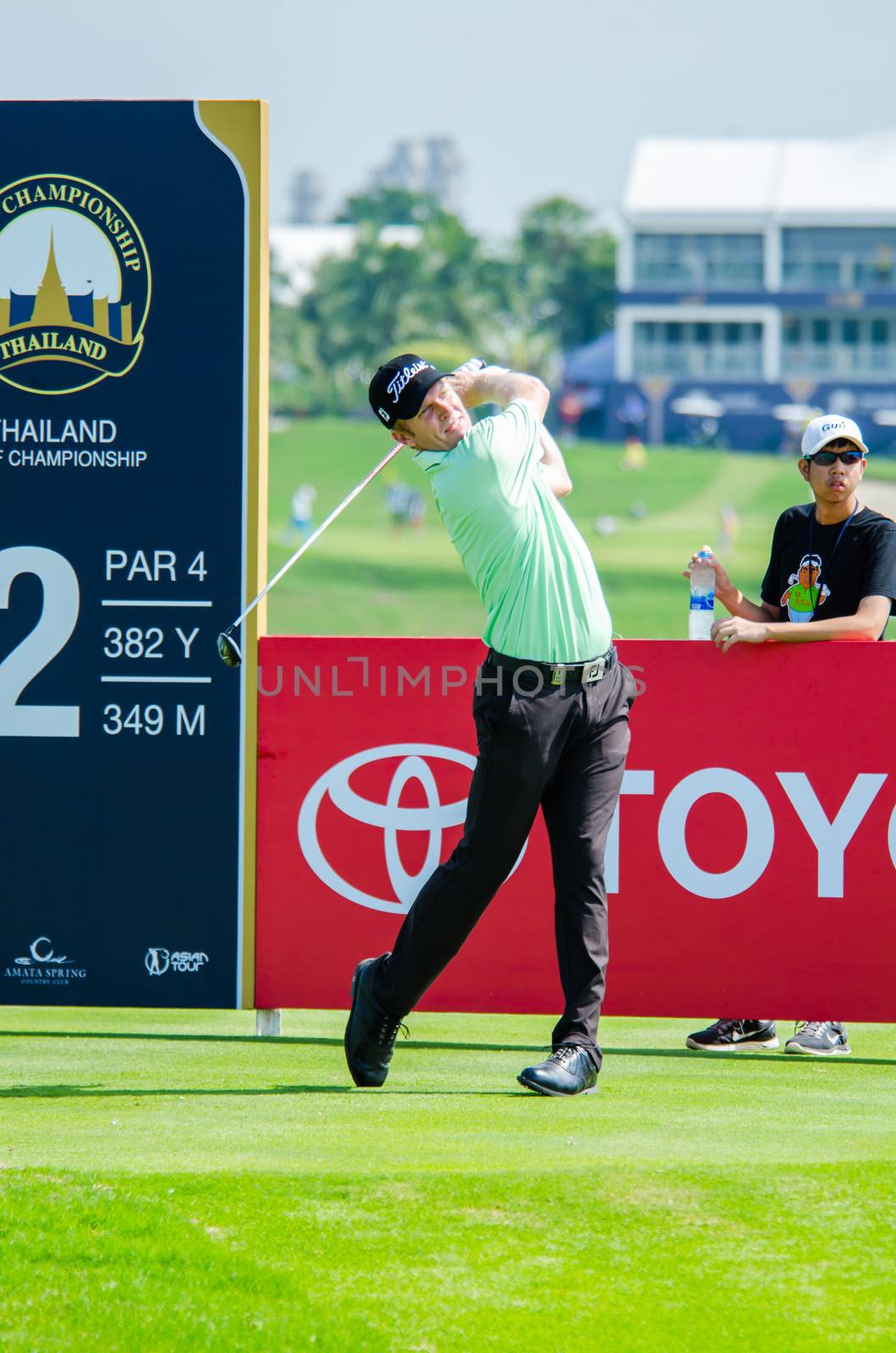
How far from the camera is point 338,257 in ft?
282

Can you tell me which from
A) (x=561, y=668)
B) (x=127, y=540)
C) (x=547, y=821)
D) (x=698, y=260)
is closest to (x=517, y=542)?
(x=561, y=668)

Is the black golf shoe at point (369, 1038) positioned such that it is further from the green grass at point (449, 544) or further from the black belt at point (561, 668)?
the green grass at point (449, 544)

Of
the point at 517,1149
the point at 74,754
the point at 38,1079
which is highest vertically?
the point at 74,754

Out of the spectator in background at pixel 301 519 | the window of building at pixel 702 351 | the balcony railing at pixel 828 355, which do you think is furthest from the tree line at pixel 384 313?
the spectator in background at pixel 301 519

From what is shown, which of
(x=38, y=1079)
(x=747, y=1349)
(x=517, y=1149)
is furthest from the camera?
(x=38, y=1079)

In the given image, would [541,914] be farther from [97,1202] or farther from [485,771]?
[97,1202]

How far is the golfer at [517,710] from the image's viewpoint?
419cm

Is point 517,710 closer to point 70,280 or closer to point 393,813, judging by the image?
point 393,813

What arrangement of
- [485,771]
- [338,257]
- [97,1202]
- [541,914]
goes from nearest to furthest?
[97,1202] < [485,771] < [541,914] < [338,257]

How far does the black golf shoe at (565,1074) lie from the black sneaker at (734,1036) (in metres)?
0.95

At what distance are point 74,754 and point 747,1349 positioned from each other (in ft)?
10.4

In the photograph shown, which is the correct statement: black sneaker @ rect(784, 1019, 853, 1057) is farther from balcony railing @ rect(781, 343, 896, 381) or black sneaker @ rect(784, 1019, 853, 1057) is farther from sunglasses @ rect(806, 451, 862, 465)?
balcony railing @ rect(781, 343, 896, 381)

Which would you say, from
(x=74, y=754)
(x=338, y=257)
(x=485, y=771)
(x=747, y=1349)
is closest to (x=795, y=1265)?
(x=747, y=1349)

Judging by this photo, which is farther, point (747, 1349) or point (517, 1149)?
point (517, 1149)
